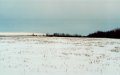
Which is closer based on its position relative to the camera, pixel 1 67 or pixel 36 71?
pixel 36 71

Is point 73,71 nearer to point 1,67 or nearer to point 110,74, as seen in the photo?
point 110,74

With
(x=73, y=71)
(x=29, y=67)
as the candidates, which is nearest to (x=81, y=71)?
(x=73, y=71)

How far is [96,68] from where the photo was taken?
617 inches

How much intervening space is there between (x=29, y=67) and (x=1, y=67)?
1435 mm

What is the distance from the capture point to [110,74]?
13.9 m

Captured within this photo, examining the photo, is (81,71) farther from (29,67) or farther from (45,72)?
(29,67)

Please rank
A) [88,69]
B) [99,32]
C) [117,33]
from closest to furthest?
[88,69] → [117,33] → [99,32]

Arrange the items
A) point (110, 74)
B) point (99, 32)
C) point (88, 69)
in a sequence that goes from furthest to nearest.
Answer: point (99, 32) < point (88, 69) < point (110, 74)

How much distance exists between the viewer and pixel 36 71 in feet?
47.1

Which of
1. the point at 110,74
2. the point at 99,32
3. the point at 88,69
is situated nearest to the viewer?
the point at 110,74

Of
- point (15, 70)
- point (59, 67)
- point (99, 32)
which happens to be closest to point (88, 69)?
point (59, 67)

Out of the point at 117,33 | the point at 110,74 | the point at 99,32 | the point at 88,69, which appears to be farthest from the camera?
the point at 99,32

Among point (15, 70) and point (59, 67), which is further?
point (59, 67)

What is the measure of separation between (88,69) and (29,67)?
3.06 metres
